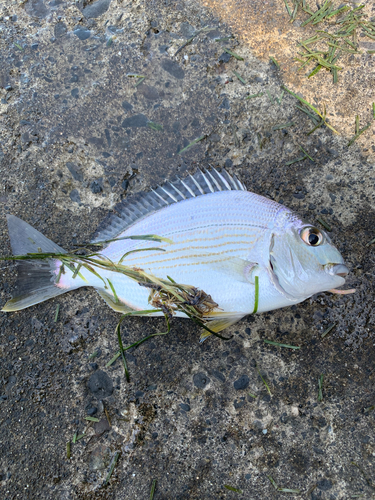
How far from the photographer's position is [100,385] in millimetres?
2359

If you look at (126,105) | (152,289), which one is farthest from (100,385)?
(126,105)

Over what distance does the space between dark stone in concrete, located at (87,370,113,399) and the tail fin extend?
2.01 ft

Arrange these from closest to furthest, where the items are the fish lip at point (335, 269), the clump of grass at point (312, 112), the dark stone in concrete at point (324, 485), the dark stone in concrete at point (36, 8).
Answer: the fish lip at point (335, 269), the dark stone in concrete at point (324, 485), the clump of grass at point (312, 112), the dark stone in concrete at point (36, 8)

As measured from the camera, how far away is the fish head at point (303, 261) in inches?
80.8

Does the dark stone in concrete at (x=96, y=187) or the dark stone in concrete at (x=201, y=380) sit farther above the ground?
the dark stone in concrete at (x=96, y=187)

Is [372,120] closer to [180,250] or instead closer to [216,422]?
[180,250]

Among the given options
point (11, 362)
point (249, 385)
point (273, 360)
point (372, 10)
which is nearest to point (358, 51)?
point (372, 10)

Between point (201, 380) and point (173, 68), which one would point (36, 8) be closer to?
point (173, 68)

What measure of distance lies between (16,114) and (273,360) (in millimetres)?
2581

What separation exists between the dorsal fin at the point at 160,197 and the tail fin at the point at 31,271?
1.16 ft

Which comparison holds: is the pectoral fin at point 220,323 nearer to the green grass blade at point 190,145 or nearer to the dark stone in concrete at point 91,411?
the dark stone in concrete at point 91,411

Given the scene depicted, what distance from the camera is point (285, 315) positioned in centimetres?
240

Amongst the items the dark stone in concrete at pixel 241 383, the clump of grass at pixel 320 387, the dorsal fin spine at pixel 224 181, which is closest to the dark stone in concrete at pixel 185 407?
the dark stone in concrete at pixel 241 383

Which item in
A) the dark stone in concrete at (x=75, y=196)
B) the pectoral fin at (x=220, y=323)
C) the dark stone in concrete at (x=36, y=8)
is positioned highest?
the dark stone in concrete at (x=36, y=8)
